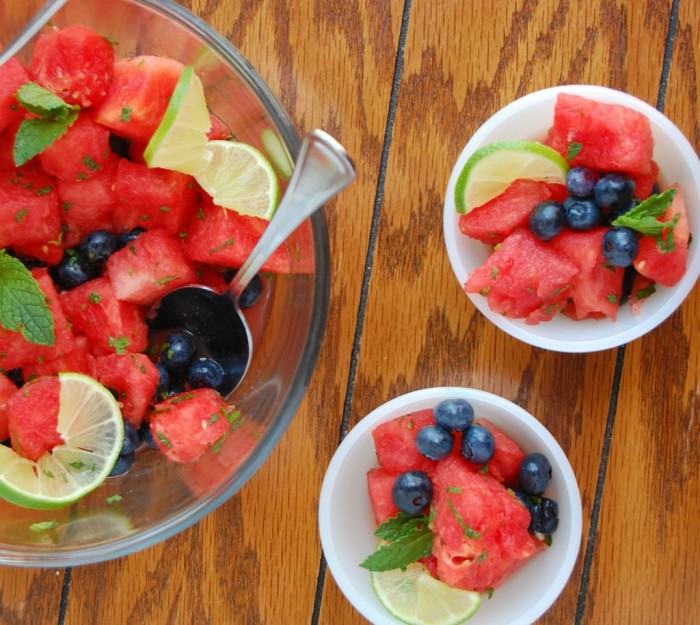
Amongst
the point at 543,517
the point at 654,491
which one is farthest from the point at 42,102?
the point at 654,491

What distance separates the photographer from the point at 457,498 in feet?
4.06

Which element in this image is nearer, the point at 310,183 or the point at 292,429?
the point at 310,183

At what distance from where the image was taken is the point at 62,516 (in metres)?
1.27

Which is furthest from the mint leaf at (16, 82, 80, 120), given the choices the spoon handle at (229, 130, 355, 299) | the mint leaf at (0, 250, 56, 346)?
the spoon handle at (229, 130, 355, 299)

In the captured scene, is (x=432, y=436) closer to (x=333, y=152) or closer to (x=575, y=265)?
(x=575, y=265)

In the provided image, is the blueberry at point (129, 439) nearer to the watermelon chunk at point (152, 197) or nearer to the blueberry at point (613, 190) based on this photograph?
the watermelon chunk at point (152, 197)

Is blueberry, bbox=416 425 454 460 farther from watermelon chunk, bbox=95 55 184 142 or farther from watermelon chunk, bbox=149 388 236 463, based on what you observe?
watermelon chunk, bbox=95 55 184 142

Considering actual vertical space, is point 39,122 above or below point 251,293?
above

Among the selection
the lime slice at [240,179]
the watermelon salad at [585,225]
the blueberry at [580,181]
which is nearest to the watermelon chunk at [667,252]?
the watermelon salad at [585,225]

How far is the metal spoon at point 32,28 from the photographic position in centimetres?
113

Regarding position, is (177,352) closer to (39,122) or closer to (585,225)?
(39,122)

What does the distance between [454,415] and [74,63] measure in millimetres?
764

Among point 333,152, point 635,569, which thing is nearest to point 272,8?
point 333,152

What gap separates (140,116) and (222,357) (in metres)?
0.39
